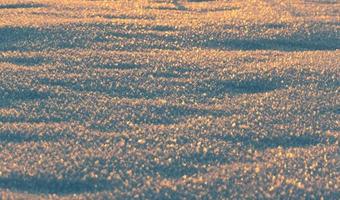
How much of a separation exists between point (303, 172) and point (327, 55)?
3033 mm

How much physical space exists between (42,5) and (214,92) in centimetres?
435

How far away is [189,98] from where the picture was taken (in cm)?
582

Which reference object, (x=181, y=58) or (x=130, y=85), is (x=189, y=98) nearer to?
(x=130, y=85)

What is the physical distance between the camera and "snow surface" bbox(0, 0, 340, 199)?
4.29m

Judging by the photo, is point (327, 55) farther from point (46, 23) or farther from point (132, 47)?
point (46, 23)

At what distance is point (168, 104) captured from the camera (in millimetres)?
5637

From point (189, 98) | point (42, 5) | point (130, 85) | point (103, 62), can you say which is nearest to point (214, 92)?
point (189, 98)

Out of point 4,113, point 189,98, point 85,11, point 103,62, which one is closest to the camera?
point 4,113

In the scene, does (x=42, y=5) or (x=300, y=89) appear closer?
(x=300, y=89)

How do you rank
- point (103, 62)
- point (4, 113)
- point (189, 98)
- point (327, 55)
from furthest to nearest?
point (327, 55), point (103, 62), point (189, 98), point (4, 113)

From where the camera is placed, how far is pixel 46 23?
8.00 meters

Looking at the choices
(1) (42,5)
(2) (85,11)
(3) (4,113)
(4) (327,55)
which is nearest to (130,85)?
(3) (4,113)

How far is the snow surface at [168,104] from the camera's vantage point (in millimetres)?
4285

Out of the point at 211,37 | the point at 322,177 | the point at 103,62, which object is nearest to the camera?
the point at 322,177
